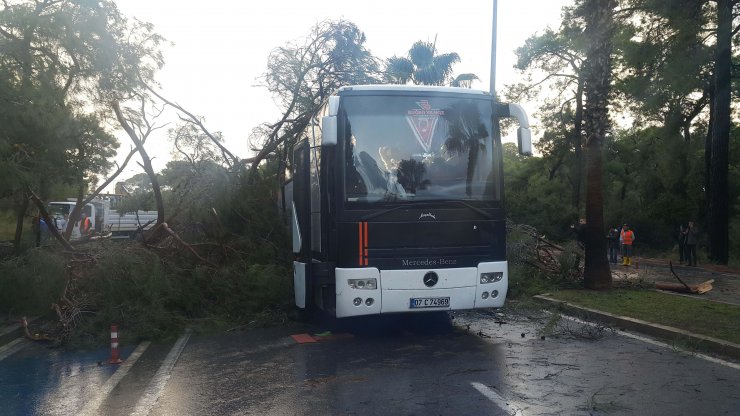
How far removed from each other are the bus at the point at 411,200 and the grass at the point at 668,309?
3099 millimetres

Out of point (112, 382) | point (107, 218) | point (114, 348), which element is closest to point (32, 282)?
point (114, 348)

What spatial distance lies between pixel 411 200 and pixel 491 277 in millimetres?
1680

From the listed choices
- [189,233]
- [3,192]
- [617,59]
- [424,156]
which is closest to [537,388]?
[424,156]

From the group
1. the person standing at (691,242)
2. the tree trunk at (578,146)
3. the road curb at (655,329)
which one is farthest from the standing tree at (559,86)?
the road curb at (655,329)

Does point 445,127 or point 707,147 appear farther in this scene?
point 707,147

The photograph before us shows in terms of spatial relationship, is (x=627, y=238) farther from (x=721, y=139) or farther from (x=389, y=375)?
(x=389, y=375)

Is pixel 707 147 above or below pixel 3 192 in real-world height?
above

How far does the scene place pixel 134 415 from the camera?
661 centimetres

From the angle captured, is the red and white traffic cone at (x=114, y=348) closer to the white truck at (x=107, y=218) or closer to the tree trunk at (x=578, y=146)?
the white truck at (x=107, y=218)

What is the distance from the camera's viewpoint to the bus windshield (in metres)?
9.45

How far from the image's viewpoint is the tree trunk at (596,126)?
1501 cm

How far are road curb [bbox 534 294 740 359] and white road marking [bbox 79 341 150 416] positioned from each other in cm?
769

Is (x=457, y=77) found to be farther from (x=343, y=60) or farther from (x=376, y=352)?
(x=376, y=352)

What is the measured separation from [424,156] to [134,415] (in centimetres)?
515
